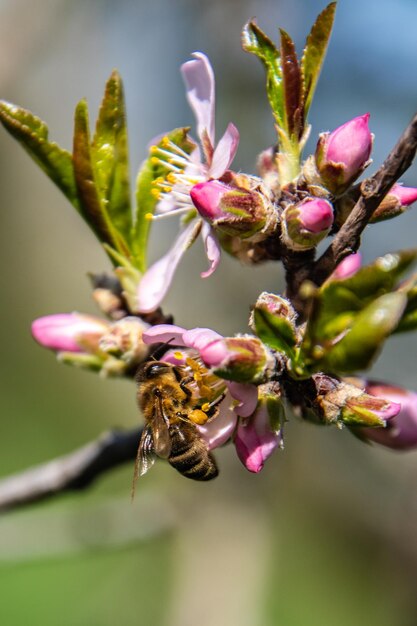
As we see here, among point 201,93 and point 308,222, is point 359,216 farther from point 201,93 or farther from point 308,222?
point 201,93

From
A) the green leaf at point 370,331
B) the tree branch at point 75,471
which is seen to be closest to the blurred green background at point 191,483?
the tree branch at point 75,471

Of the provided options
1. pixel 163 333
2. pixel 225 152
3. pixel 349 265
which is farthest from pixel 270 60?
pixel 163 333

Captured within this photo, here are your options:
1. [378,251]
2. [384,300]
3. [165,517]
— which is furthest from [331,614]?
[384,300]

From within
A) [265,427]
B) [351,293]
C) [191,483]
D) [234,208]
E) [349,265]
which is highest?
[234,208]

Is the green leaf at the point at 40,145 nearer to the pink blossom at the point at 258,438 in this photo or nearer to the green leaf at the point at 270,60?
the green leaf at the point at 270,60

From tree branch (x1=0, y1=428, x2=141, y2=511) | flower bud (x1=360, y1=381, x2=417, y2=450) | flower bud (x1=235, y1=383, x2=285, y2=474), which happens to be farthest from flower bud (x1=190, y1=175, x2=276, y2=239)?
tree branch (x1=0, y1=428, x2=141, y2=511)
